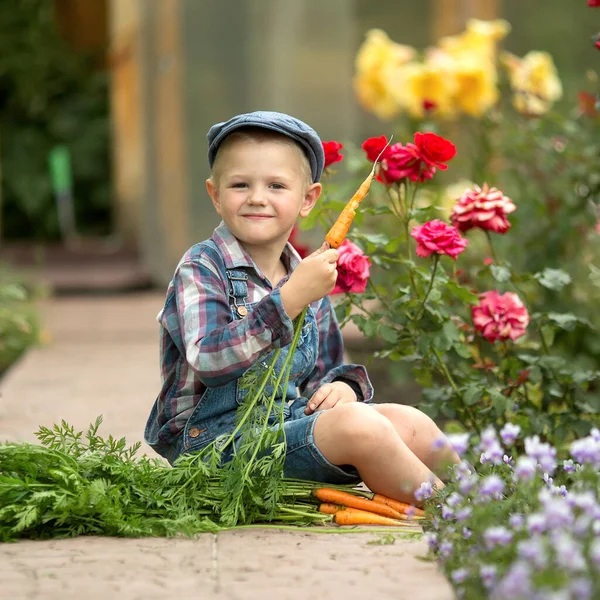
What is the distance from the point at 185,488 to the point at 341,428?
0.39m

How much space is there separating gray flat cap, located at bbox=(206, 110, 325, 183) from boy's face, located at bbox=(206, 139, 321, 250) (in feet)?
0.13

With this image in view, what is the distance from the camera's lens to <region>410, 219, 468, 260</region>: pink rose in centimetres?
330

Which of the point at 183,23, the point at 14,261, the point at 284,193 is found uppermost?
the point at 183,23

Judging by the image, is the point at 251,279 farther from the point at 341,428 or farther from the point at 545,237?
the point at 545,237

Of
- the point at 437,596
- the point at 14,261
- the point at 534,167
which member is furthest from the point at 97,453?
the point at 14,261

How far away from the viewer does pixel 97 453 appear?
2.92m

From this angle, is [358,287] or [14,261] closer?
[358,287]

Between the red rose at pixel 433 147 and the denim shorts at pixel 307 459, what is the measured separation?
2.58 ft

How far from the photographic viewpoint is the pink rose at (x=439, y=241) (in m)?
3.30

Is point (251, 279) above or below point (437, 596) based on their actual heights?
above

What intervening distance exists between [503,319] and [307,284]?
975mm

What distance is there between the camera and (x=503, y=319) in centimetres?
361

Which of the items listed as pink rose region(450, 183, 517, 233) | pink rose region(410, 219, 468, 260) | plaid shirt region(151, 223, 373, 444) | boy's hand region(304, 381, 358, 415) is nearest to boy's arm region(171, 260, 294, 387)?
plaid shirt region(151, 223, 373, 444)

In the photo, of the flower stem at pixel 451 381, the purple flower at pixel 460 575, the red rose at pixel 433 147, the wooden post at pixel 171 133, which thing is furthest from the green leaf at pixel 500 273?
the wooden post at pixel 171 133
